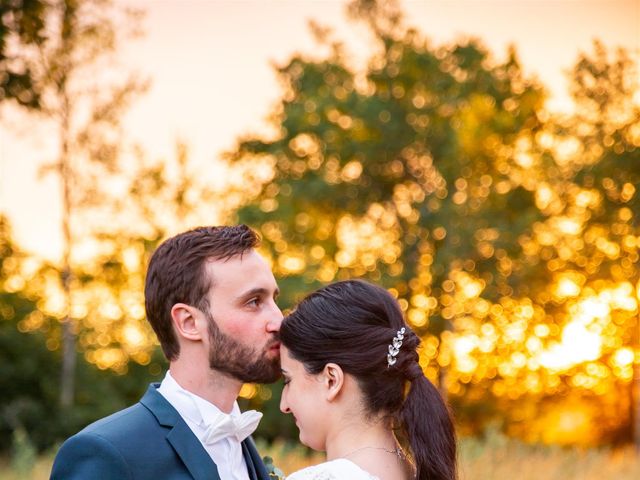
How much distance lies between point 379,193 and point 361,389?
2568cm

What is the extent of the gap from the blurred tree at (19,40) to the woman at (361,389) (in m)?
6.62

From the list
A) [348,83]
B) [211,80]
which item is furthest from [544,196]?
[211,80]

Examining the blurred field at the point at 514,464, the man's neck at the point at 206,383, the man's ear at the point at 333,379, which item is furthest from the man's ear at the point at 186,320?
the blurred field at the point at 514,464

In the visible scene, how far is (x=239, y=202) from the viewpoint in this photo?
27.5 metres

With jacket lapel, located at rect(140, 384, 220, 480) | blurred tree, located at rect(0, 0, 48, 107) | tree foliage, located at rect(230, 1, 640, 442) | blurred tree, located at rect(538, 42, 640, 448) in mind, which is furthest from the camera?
tree foliage, located at rect(230, 1, 640, 442)

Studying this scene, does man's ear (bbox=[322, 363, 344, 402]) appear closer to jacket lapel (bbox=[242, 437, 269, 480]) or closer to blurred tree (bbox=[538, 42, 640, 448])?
jacket lapel (bbox=[242, 437, 269, 480])

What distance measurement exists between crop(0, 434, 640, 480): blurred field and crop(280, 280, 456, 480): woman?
18.8 ft

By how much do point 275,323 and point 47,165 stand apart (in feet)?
62.7

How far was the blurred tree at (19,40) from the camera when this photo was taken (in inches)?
359

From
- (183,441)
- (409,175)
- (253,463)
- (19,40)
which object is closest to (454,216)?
(409,175)

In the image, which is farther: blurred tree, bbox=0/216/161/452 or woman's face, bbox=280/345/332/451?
blurred tree, bbox=0/216/161/452

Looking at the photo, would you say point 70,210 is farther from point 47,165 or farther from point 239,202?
point 239,202

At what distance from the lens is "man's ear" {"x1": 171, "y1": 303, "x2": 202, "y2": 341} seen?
325cm

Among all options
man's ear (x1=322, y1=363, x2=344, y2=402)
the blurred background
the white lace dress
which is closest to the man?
man's ear (x1=322, y1=363, x2=344, y2=402)
